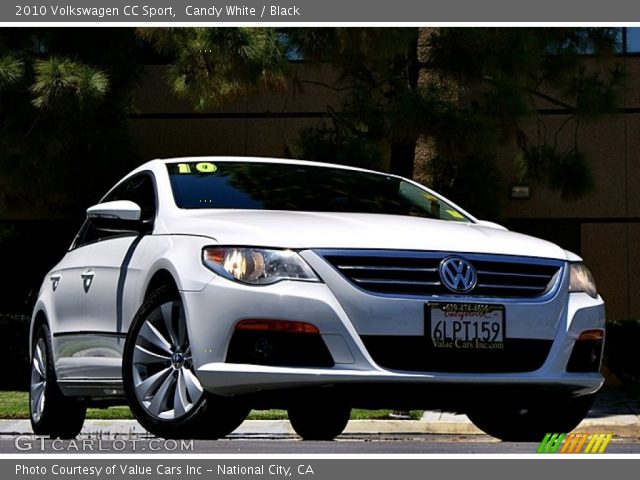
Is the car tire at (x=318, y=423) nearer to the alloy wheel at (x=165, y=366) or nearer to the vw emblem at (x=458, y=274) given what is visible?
the alloy wheel at (x=165, y=366)

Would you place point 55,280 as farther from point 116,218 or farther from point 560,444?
point 560,444

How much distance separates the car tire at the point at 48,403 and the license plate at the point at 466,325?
3021mm

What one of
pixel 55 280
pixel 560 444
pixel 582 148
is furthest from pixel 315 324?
pixel 582 148

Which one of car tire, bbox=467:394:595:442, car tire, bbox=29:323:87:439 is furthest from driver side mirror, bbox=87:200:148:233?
car tire, bbox=467:394:595:442

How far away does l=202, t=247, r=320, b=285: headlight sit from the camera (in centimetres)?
569

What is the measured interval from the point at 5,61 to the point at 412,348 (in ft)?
35.0

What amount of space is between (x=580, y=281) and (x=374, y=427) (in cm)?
582

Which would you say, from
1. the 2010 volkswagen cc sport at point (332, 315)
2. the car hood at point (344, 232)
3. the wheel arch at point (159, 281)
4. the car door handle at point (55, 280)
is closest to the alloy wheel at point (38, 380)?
the car door handle at point (55, 280)

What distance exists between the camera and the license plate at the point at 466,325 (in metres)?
5.77

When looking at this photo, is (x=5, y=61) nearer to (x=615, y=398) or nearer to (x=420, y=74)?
(x=420, y=74)

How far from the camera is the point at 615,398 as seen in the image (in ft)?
49.1

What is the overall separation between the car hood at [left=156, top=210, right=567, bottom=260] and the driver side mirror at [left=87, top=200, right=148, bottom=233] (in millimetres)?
249

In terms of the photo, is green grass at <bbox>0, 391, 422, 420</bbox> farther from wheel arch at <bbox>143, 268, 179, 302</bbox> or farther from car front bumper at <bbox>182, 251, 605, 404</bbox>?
car front bumper at <bbox>182, 251, 605, 404</bbox>

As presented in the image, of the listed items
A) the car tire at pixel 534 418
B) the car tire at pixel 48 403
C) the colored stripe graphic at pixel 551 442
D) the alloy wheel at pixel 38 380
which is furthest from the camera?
the alloy wheel at pixel 38 380
